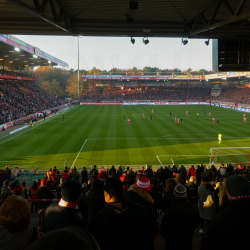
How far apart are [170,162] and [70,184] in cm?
1612

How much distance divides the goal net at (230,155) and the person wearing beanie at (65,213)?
16.9 metres

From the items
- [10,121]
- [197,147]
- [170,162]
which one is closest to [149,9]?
[170,162]

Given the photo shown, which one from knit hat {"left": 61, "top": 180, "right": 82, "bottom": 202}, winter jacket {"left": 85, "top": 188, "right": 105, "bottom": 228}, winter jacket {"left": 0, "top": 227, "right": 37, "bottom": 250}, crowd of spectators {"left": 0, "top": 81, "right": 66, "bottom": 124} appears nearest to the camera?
winter jacket {"left": 0, "top": 227, "right": 37, "bottom": 250}

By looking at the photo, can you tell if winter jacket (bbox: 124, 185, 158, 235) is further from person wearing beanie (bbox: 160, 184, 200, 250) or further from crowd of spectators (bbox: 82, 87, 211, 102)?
crowd of spectators (bbox: 82, 87, 211, 102)

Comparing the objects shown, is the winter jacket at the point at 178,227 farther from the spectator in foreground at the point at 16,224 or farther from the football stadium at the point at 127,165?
the spectator in foreground at the point at 16,224

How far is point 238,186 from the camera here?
2148mm

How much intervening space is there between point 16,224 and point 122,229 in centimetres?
95

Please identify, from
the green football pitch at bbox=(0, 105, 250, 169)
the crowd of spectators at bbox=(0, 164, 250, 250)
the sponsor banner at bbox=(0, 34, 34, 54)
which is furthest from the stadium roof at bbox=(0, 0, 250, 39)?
the sponsor banner at bbox=(0, 34, 34, 54)

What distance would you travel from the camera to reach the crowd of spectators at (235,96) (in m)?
65.7

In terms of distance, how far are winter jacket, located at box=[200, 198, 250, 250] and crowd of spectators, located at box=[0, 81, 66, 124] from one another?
34542 millimetres

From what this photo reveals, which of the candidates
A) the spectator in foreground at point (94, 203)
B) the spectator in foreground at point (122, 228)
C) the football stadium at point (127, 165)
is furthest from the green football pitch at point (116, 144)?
the spectator in foreground at point (122, 228)

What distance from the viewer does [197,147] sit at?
22094 mm

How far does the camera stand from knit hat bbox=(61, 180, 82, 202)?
255 cm

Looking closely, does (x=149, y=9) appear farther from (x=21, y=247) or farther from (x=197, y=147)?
(x=197, y=147)
